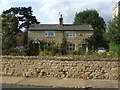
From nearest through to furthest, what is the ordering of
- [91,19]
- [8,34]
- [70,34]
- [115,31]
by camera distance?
1. [115,31]
2. [8,34]
3. [70,34]
4. [91,19]

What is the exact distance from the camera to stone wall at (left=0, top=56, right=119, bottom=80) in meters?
10.2

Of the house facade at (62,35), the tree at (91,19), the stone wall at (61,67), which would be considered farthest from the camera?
the tree at (91,19)

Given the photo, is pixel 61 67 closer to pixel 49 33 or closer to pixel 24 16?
pixel 49 33

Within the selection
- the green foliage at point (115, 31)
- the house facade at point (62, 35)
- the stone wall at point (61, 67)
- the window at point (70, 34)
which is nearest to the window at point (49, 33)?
the house facade at point (62, 35)

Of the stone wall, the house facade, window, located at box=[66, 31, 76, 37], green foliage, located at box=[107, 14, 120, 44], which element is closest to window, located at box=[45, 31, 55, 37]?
the house facade

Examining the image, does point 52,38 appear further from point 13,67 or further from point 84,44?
point 13,67

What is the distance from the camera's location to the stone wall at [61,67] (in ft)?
33.6

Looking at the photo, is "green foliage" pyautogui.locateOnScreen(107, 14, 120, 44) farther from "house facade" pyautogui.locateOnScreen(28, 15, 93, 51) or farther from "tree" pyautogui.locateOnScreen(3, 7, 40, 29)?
"tree" pyautogui.locateOnScreen(3, 7, 40, 29)

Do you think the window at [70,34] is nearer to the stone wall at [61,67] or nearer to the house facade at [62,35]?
the house facade at [62,35]

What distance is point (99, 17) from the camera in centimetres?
5300

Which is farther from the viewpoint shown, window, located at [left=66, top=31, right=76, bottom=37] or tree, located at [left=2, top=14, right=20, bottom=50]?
window, located at [left=66, top=31, right=76, bottom=37]

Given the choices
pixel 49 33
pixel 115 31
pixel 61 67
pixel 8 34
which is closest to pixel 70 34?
pixel 49 33

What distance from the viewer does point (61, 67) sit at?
1062 centimetres

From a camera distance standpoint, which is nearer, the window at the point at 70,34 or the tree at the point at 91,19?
the window at the point at 70,34
